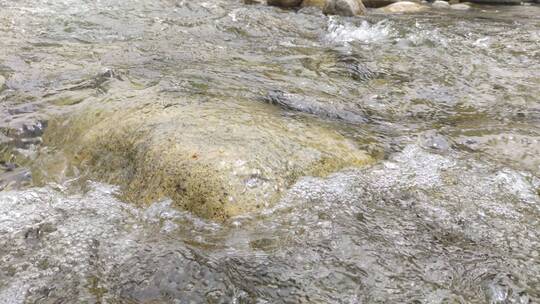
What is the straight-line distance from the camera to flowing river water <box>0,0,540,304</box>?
8.18ft

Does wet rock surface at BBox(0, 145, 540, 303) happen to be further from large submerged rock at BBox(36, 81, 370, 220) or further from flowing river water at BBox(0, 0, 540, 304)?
large submerged rock at BBox(36, 81, 370, 220)

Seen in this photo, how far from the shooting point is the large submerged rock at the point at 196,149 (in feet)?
10.0

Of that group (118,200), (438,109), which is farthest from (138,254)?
(438,109)

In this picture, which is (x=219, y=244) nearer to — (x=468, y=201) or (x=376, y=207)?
(x=376, y=207)

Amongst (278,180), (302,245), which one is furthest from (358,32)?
(302,245)

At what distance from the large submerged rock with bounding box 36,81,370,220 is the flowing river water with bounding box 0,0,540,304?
0.02m

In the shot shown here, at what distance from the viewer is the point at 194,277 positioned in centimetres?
248

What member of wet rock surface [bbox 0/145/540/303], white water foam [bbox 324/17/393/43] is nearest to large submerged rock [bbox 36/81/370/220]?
wet rock surface [bbox 0/145/540/303]

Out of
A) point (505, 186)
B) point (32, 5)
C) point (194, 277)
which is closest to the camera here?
point (194, 277)

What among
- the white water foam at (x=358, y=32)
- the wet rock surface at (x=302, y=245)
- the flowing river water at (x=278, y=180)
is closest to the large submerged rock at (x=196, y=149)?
the flowing river water at (x=278, y=180)

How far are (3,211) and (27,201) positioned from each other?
0.16 m

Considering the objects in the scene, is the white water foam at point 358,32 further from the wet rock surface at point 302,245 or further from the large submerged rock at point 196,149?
the wet rock surface at point 302,245

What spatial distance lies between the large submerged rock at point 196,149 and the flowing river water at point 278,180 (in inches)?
0.8

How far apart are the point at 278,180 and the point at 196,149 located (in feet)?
1.94
